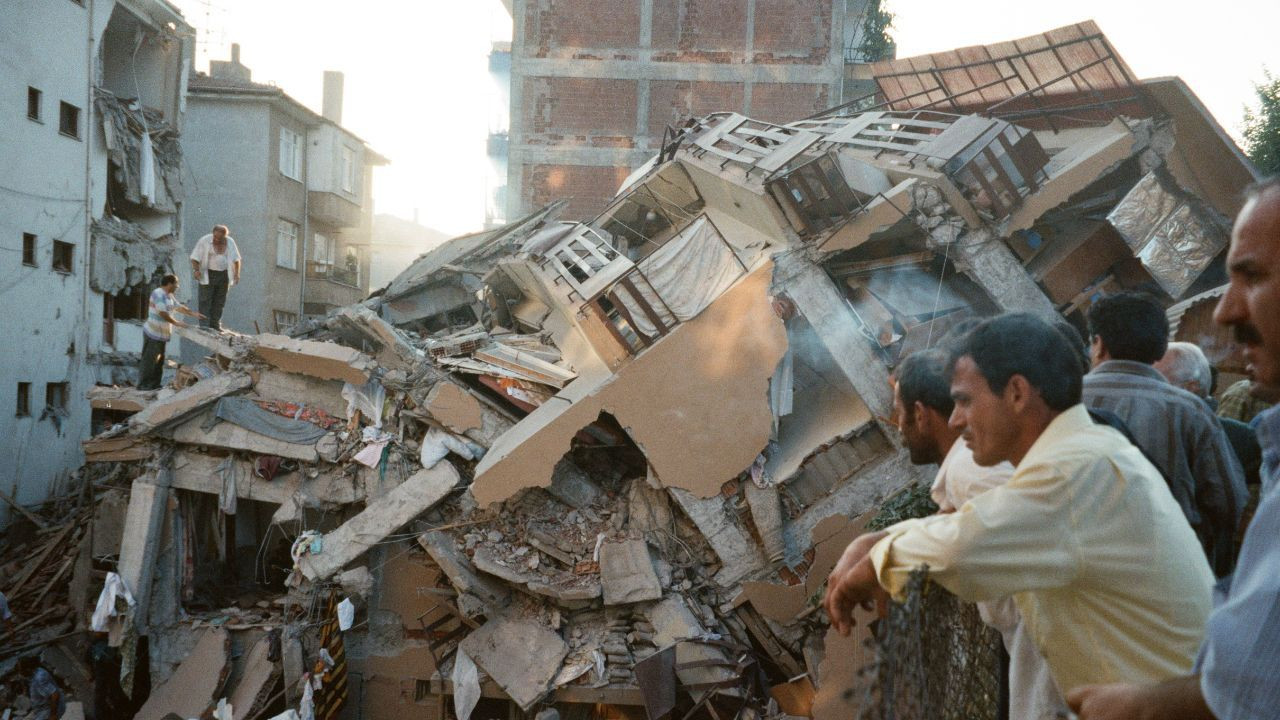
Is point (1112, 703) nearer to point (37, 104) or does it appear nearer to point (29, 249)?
point (29, 249)

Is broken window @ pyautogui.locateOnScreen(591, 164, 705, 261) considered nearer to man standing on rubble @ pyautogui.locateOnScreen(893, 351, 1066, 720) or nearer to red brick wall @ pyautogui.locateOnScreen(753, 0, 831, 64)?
red brick wall @ pyautogui.locateOnScreen(753, 0, 831, 64)

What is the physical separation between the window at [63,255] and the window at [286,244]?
911 cm

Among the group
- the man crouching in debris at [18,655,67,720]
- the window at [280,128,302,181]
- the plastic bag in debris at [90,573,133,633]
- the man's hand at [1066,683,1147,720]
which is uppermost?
the window at [280,128,302,181]

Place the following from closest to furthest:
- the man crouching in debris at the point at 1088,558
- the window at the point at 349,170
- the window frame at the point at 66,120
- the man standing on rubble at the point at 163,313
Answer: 1. the man crouching in debris at the point at 1088,558
2. the man standing on rubble at the point at 163,313
3. the window frame at the point at 66,120
4. the window at the point at 349,170

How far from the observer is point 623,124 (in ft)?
82.4

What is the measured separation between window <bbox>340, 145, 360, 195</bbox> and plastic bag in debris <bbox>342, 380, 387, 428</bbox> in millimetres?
20591

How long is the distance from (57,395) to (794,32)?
1980 centimetres

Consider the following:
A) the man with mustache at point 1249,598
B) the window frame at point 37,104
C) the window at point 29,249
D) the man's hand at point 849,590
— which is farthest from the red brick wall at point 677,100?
the man with mustache at point 1249,598

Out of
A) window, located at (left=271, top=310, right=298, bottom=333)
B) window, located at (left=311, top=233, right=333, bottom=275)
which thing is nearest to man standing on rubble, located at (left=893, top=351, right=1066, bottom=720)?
window, located at (left=271, top=310, right=298, bottom=333)

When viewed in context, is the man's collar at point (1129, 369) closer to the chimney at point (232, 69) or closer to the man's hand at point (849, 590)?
the man's hand at point (849, 590)

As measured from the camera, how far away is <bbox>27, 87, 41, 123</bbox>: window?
17.2m

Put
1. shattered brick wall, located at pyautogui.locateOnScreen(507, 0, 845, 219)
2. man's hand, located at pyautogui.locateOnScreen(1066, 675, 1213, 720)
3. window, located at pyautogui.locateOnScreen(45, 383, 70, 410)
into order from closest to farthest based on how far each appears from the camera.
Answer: man's hand, located at pyautogui.locateOnScreen(1066, 675, 1213, 720)
window, located at pyautogui.locateOnScreen(45, 383, 70, 410)
shattered brick wall, located at pyautogui.locateOnScreen(507, 0, 845, 219)

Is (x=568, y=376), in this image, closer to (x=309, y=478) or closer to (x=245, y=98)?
(x=309, y=478)

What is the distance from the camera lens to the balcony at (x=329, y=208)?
2927cm
